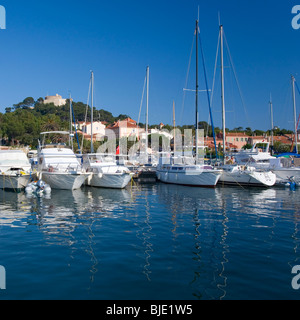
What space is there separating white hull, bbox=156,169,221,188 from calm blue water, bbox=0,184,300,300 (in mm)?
9085

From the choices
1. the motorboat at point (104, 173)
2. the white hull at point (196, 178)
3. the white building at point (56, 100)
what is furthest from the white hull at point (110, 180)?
the white building at point (56, 100)

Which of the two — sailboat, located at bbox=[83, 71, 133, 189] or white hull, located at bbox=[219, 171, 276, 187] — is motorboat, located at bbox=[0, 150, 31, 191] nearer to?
sailboat, located at bbox=[83, 71, 133, 189]

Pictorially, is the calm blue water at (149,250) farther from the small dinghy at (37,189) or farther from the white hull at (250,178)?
the white hull at (250,178)

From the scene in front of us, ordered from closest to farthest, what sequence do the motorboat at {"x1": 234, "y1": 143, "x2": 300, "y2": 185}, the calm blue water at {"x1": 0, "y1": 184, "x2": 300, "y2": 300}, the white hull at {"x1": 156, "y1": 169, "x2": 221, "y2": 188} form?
1. the calm blue water at {"x1": 0, "y1": 184, "x2": 300, "y2": 300}
2. the white hull at {"x1": 156, "y1": 169, "x2": 221, "y2": 188}
3. the motorboat at {"x1": 234, "y1": 143, "x2": 300, "y2": 185}

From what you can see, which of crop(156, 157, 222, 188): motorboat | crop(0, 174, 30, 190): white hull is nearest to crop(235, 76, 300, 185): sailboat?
crop(156, 157, 222, 188): motorboat

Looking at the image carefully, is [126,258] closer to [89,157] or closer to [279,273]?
[279,273]

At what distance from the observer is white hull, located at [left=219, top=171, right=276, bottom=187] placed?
94.3ft

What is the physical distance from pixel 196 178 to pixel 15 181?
15.6 m

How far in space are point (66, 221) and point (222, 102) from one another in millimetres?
25193

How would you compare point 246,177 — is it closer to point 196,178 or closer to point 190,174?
point 196,178

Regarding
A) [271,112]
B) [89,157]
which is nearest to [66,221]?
[89,157]

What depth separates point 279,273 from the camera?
8.41m

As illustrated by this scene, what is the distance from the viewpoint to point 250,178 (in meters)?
29.4

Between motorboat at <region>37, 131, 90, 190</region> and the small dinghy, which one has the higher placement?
motorboat at <region>37, 131, 90, 190</region>
